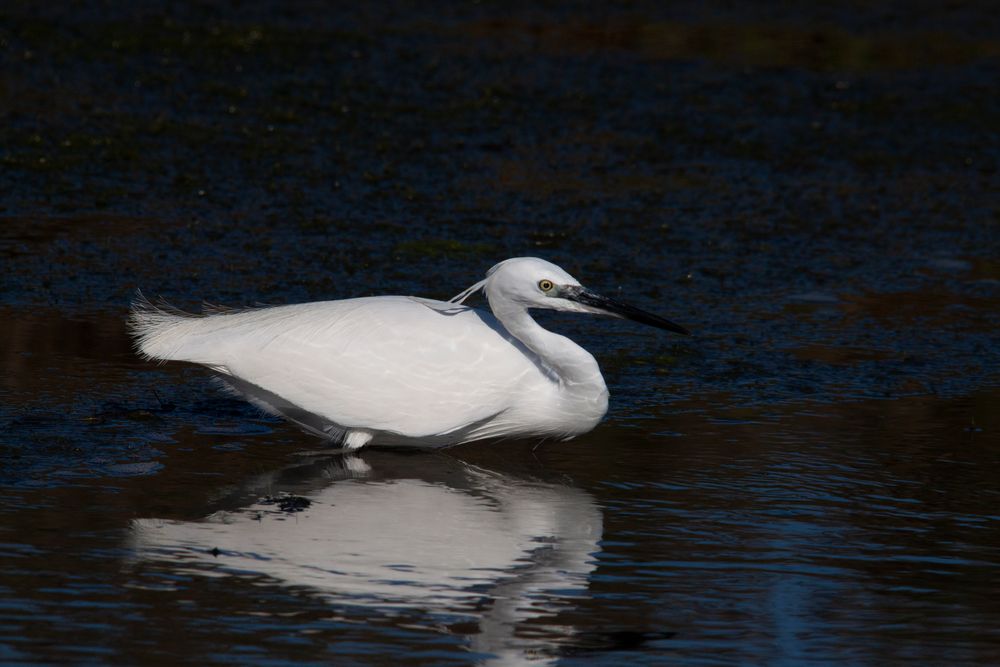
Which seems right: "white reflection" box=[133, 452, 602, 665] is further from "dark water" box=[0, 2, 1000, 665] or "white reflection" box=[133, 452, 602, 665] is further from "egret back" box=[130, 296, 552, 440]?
"egret back" box=[130, 296, 552, 440]

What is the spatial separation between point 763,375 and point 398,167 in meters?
3.79

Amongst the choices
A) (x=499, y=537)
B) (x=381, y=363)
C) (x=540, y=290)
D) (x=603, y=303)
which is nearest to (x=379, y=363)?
(x=381, y=363)

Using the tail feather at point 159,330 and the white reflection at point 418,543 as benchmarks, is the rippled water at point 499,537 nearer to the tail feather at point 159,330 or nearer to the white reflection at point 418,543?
the white reflection at point 418,543

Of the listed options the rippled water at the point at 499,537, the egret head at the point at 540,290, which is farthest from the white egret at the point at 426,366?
the rippled water at the point at 499,537

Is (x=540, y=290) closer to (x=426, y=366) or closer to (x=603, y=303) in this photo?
(x=603, y=303)

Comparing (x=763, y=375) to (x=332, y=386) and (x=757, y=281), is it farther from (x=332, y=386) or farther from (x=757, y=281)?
(x=332, y=386)

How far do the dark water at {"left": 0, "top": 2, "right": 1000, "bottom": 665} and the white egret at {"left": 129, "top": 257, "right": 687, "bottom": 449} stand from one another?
188 mm

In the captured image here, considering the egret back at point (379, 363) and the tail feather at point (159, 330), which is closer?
the egret back at point (379, 363)

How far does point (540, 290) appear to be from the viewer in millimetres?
5695

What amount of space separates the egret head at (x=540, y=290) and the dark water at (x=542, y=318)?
59 centimetres

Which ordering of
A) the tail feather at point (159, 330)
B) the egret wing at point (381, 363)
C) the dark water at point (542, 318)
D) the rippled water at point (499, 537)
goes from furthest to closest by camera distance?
the tail feather at point (159, 330) → the egret wing at point (381, 363) → the dark water at point (542, 318) → the rippled water at point (499, 537)

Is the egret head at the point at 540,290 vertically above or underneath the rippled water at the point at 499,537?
above

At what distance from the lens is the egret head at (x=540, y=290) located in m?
5.67

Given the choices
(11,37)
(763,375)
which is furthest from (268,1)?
(763,375)
